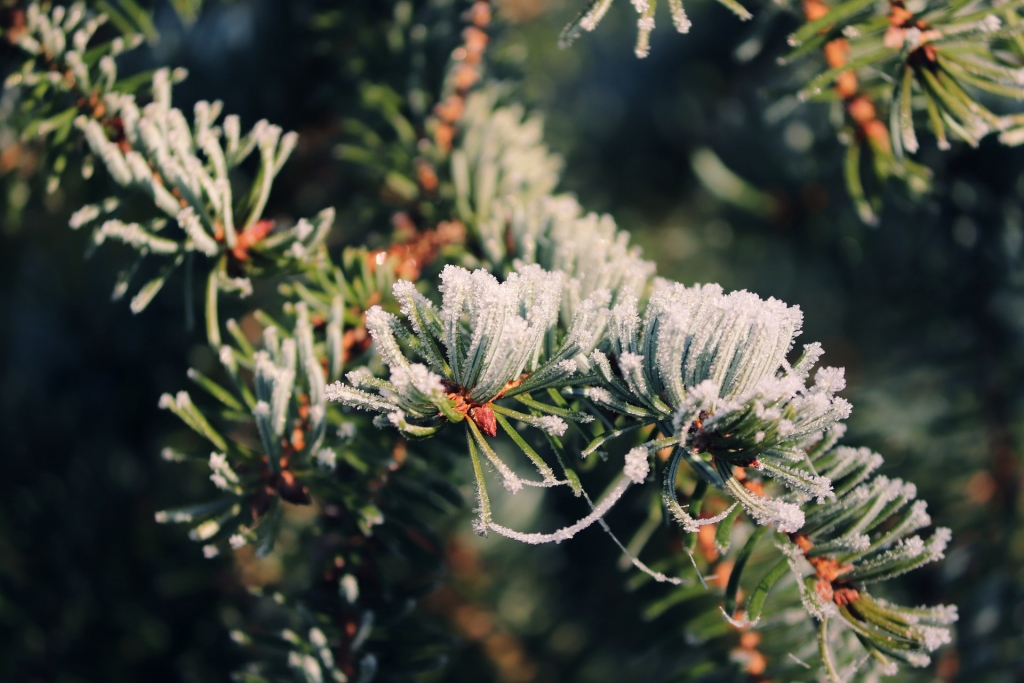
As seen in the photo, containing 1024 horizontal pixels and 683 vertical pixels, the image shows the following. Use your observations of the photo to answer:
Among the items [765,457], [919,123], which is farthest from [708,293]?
[919,123]

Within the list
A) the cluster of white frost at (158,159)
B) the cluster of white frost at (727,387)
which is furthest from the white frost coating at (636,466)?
the cluster of white frost at (158,159)

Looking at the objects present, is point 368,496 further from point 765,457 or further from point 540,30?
point 540,30

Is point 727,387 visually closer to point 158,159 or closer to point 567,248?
point 567,248

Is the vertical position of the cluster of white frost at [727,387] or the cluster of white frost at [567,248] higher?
the cluster of white frost at [567,248]

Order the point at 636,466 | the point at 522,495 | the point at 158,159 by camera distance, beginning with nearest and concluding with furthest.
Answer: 1. the point at 636,466
2. the point at 158,159
3. the point at 522,495

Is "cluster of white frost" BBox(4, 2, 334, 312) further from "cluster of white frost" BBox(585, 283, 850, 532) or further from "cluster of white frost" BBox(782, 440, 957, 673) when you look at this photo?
"cluster of white frost" BBox(782, 440, 957, 673)

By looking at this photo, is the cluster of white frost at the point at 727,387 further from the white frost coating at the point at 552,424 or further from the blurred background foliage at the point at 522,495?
the blurred background foliage at the point at 522,495

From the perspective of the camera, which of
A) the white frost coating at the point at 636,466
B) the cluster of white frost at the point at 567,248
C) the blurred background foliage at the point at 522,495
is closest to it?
the white frost coating at the point at 636,466

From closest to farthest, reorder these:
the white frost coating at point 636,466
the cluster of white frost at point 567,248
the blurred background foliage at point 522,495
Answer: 1. the white frost coating at point 636,466
2. the cluster of white frost at point 567,248
3. the blurred background foliage at point 522,495

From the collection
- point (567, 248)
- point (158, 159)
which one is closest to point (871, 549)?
point (567, 248)

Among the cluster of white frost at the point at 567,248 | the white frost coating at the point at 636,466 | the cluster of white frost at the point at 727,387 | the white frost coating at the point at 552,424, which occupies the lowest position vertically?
the white frost coating at the point at 636,466
